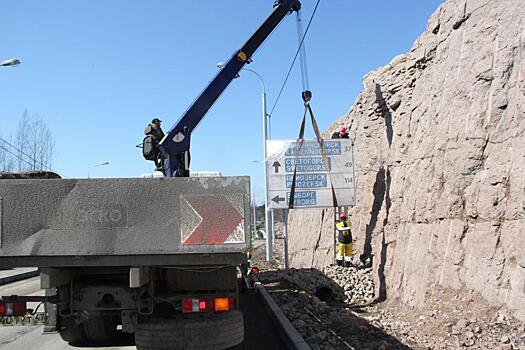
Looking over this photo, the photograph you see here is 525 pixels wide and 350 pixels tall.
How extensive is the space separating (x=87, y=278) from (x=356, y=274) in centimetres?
862

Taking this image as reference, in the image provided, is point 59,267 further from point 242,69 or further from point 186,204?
point 242,69

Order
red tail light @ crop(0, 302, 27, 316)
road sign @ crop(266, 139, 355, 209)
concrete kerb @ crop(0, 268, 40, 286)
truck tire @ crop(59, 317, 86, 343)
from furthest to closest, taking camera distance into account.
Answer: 1. concrete kerb @ crop(0, 268, 40, 286)
2. road sign @ crop(266, 139, 355, 209)
3. truck tire @ crop(59, 317, 86, 343)
4. red tail light @ crop(0, 302, 27, 316)

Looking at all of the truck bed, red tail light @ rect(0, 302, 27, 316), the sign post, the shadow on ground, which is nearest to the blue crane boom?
the sign post

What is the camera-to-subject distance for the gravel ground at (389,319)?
6.56 m

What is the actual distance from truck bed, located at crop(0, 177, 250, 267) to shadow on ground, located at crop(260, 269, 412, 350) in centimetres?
328

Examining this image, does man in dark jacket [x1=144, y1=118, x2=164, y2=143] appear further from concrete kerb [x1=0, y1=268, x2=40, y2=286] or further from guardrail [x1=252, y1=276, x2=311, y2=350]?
concrete kerb [x1=0, y1=268, x2=40, y2=286]

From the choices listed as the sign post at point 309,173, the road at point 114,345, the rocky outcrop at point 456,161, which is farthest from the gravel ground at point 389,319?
the sign post at point 309,173

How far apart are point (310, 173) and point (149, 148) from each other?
541 centimetres

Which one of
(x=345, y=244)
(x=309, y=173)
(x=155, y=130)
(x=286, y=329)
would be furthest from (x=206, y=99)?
(x=286, y=329)

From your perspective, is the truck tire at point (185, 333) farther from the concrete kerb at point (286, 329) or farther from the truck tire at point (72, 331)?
the concrete kerb at point (286, 329)

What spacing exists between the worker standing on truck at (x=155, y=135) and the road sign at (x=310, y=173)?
4462 mm

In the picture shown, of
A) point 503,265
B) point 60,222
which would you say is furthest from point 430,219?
point 60,222

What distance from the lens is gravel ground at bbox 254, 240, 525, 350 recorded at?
21.5 ft

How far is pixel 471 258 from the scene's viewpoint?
7.72 m
